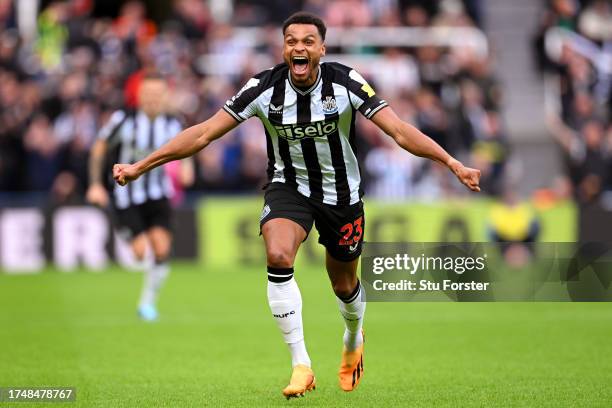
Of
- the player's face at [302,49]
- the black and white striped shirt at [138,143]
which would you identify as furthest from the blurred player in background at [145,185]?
the player's face at [302,49]

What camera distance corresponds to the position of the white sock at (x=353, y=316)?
8.25 meters

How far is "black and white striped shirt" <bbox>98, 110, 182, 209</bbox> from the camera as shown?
13.1 meters

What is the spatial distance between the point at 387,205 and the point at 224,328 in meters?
7.53

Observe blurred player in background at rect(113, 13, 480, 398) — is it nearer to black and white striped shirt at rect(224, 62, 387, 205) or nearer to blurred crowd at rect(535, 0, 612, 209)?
black and white striped shirt at rect(224, 62, 387, 205)

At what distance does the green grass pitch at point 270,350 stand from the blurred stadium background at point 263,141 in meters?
0.11

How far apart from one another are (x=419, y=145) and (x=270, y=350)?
3735 mm

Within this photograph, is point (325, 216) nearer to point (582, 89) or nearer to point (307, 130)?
point (307, 130)

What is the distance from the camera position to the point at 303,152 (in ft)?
25.7

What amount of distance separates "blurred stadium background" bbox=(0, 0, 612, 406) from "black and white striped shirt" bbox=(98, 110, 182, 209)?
130cm

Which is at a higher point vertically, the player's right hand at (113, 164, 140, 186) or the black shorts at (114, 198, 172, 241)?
the player's right hand at (113, 164, 140, 186)

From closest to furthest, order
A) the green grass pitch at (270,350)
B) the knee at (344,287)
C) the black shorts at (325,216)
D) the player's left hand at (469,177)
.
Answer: the player's left hand at (469,177)
the black shorts at (325,216)
the green grass pitch at (270,350)
the knee at (344,287)

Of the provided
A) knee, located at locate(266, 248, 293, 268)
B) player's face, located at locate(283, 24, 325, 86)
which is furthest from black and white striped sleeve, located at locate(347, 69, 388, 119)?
knee, located at locate(266, 248, 293, 268)

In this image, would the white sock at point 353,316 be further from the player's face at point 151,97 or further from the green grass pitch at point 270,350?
the player's face at point 151,97

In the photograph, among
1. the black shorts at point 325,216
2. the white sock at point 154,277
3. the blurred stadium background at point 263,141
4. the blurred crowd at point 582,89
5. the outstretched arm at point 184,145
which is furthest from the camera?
the blurred crowd at point 582,89
